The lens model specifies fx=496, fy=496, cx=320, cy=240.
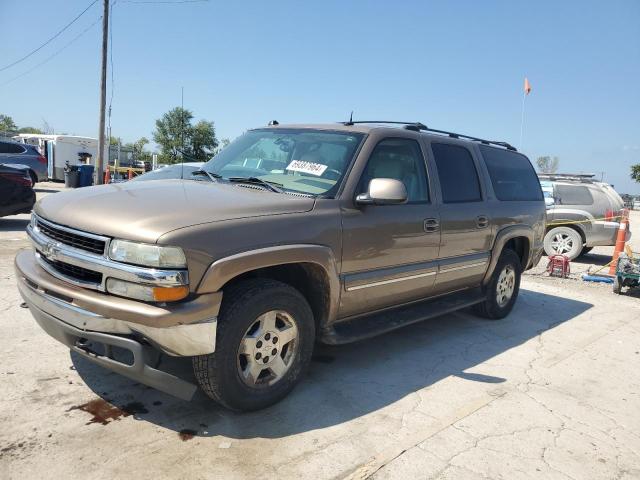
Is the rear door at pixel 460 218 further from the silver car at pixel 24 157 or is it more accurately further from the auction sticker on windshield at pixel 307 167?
the silver car at pixel 24 157

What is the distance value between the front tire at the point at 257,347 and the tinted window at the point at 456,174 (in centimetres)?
199

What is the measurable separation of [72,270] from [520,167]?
5166 millimetres

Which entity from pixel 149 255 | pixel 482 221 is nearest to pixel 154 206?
pixel 149 255

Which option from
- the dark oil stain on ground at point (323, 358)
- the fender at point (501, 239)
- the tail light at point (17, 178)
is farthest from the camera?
the tail light at point (17, 178)

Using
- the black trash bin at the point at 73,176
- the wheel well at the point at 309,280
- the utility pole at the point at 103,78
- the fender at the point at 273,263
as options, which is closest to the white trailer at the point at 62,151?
the black trash bin at the point at 73,176

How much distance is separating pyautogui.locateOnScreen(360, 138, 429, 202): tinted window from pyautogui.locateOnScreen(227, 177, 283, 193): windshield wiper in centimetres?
63

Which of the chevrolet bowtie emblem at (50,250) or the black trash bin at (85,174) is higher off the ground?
the chevrolet bowtie emblem at (50,250)

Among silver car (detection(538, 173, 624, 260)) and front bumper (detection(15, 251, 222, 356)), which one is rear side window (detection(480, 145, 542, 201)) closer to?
front bumper (detection(15, 251, 222, 356))

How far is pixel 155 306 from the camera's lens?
261 centimetres

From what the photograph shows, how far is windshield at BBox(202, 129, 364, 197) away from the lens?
363cm

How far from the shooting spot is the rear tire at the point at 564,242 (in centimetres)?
1063

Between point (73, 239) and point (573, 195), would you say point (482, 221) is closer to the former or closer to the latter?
point (73, 239)

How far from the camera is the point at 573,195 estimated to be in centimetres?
1089

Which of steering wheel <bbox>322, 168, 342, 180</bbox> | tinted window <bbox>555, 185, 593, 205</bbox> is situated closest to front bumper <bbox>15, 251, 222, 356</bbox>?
steering wheel <bbox>322, 168, 342, 180</bbox>
